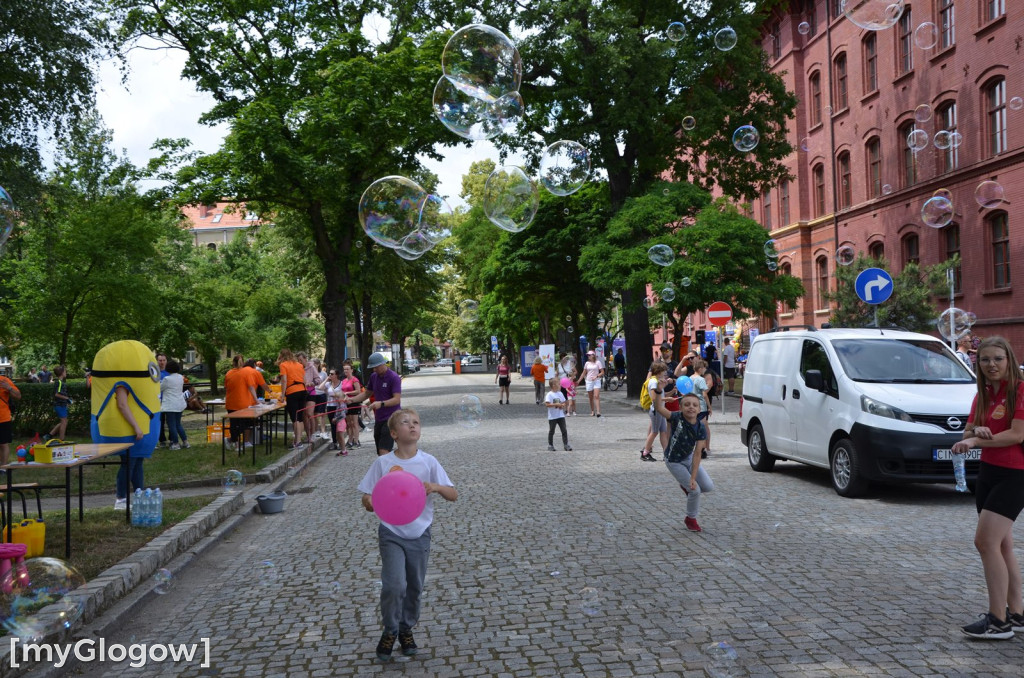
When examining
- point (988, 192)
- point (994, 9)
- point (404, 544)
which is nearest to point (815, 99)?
point (994, 9)

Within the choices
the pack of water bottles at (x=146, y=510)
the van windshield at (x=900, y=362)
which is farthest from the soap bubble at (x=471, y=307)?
the pack of water bottles at (x=146, y=510)

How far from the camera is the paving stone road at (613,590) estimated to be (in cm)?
484

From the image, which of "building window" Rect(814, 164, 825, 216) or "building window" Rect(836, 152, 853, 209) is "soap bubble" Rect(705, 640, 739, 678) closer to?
"building window" Rect(836, 152, 853, 209)

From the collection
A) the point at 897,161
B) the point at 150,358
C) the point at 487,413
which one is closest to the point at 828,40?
the point at 897,161

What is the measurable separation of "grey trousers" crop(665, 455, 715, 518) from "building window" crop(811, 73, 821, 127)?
3813 centimetres

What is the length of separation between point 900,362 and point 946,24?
2563 cm

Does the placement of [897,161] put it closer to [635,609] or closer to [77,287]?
[77,287]

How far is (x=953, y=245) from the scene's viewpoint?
32.1m

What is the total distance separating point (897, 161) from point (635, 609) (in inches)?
1343

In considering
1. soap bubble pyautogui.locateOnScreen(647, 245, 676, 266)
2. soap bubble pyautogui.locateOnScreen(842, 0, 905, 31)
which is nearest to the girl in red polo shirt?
soap bubble pyautogui.locateOnScreen(842, 0, 905, 31)

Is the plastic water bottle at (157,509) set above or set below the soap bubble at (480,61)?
below

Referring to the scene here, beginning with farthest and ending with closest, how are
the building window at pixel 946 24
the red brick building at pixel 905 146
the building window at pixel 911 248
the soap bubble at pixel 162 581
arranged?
the building window at pixel 911 248 < the building window at pixel 946 24 < the red brick building at pixel 905 146 < the soap bubble at pixel 162 581

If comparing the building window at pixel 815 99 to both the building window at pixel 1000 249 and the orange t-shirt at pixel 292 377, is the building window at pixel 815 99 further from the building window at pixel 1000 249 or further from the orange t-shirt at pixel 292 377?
the orange t-shirt at pixel 292 377

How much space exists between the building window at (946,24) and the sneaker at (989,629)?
31.2 metres
